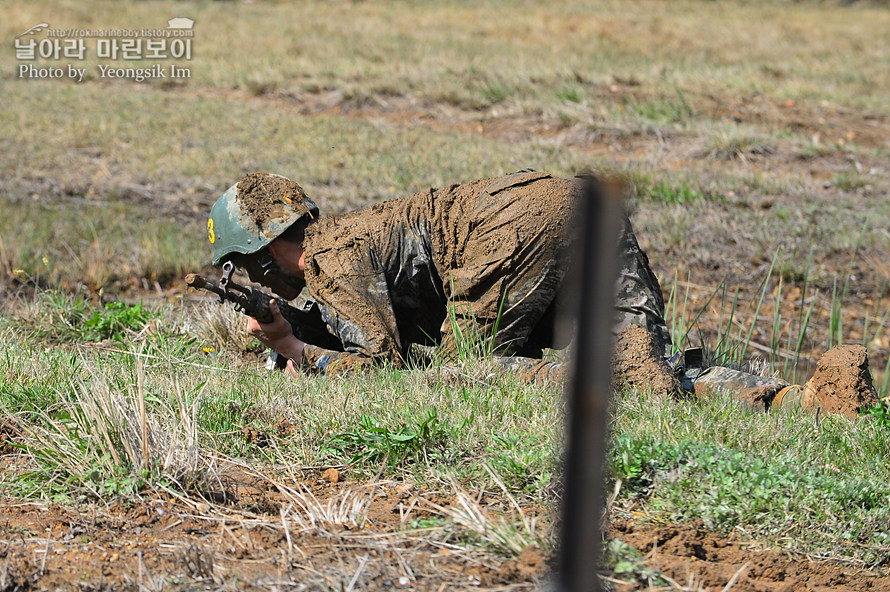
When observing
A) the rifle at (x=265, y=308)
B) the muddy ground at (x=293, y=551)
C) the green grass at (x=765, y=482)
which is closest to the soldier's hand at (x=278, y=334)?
the rifle at (x=265, y=308)

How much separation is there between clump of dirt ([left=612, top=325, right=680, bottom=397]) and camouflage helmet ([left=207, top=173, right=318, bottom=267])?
1682 millimetres

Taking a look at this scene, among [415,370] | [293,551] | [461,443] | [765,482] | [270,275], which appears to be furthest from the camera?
[270,275]

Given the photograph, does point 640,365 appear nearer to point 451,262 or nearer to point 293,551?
point 451,262

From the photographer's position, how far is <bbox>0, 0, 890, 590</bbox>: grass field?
9.20 feet

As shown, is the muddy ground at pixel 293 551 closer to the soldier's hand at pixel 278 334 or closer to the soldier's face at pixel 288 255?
the soldier's hand at pixel 278 334

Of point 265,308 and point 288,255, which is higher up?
point 288,255

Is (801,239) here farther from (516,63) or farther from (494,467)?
(516,63)

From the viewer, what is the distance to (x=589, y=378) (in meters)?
1.39

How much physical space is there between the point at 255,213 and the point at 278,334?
0.61 meters

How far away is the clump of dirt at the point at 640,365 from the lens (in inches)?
161

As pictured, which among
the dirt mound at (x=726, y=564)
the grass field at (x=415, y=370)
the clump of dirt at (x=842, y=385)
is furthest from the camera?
the clump of dirt at (x=842, y=385)

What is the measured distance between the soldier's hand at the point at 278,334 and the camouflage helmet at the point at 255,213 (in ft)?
1.17

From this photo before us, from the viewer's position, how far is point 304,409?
3.68m

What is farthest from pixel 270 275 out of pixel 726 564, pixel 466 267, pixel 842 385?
pixel 726 564
